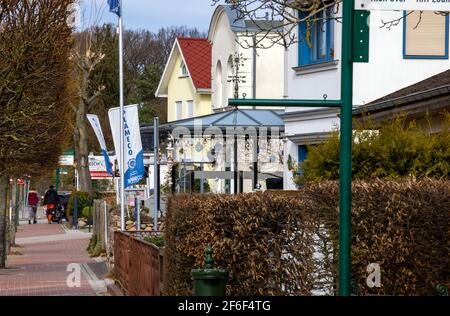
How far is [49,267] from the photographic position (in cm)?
2539

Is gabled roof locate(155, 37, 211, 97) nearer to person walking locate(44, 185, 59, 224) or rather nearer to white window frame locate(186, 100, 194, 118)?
white window frame locate(186, 100, 194, 118)

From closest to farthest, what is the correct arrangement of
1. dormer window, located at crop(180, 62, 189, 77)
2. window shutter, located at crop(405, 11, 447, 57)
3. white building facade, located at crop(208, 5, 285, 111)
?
window shutter, located at crop(405, 11, 447, 57) → white building facade, located at crop(208, 5, 285, 111) → dormer window, located at crop(180, 62, 189, 77)

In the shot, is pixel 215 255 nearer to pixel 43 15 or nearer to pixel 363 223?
pixel 363 223

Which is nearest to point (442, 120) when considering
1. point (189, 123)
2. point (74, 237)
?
point (189, 123)

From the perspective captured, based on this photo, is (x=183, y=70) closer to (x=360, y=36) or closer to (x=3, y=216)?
(x=3, y=216)

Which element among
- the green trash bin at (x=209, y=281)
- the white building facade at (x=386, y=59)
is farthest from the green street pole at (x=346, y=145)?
the white building facade at (x=386, y=59)

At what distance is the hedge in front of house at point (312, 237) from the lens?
905 cm

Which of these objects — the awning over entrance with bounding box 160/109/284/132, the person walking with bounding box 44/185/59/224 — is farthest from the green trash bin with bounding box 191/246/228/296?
Result: the person walking with bounding box 44/185/59/224

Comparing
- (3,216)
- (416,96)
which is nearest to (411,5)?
(416,96)

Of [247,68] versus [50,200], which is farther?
[50,200]

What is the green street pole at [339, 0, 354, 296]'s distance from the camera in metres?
6.98

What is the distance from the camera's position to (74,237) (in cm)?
4025

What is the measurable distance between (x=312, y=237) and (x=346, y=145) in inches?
109

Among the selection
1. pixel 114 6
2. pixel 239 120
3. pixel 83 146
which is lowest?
pixel 83 146
